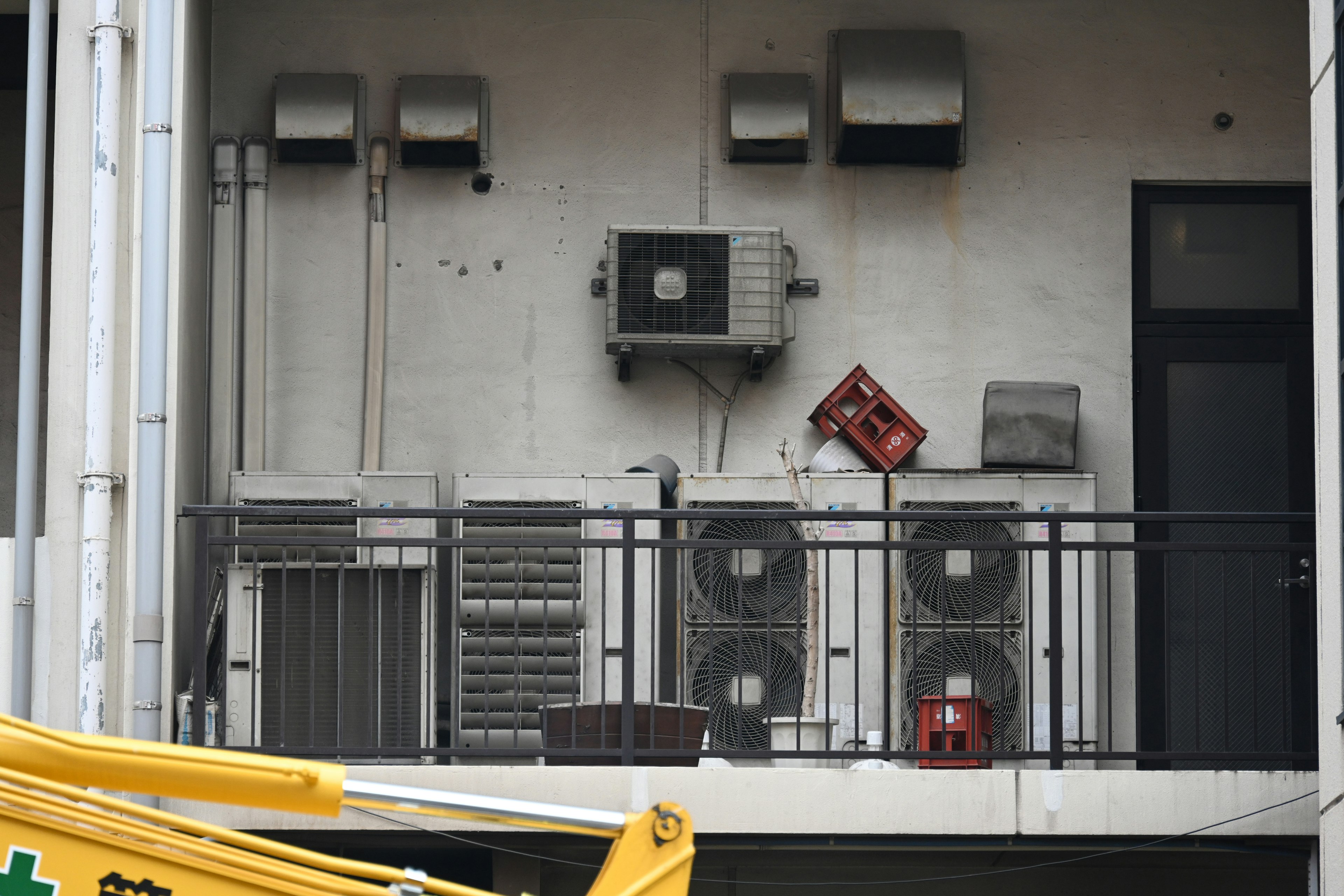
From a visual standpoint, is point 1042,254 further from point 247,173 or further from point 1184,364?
point 247,173

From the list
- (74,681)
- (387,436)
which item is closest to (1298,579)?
(387,436)

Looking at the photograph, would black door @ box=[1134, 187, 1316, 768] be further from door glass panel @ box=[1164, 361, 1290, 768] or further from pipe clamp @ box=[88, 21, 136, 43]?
pipe clamp @ box=[88, 21, 136, 43]

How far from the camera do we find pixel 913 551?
8.61 metres

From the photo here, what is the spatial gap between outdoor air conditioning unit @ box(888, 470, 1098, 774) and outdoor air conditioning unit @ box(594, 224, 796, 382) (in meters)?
1.14

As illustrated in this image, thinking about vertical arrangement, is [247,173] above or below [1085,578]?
above

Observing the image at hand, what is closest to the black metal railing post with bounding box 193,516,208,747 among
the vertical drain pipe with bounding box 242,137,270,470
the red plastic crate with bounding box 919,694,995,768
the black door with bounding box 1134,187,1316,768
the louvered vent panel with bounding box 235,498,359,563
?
the louvered vent panel with bounding box 235,498,359,563

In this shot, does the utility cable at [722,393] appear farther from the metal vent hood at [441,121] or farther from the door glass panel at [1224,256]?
the door glass panel at [1224,256]

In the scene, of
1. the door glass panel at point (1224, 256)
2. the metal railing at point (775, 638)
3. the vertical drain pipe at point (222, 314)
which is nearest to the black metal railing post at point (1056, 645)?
the metal railing at point (775, 638)

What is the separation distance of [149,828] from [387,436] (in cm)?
543

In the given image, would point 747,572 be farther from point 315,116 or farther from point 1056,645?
point 315,116

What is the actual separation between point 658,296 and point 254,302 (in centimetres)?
213

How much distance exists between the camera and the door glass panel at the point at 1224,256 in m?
9.48

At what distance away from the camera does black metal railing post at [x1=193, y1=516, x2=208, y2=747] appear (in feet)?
23.5

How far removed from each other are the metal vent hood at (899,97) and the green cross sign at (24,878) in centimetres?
641
